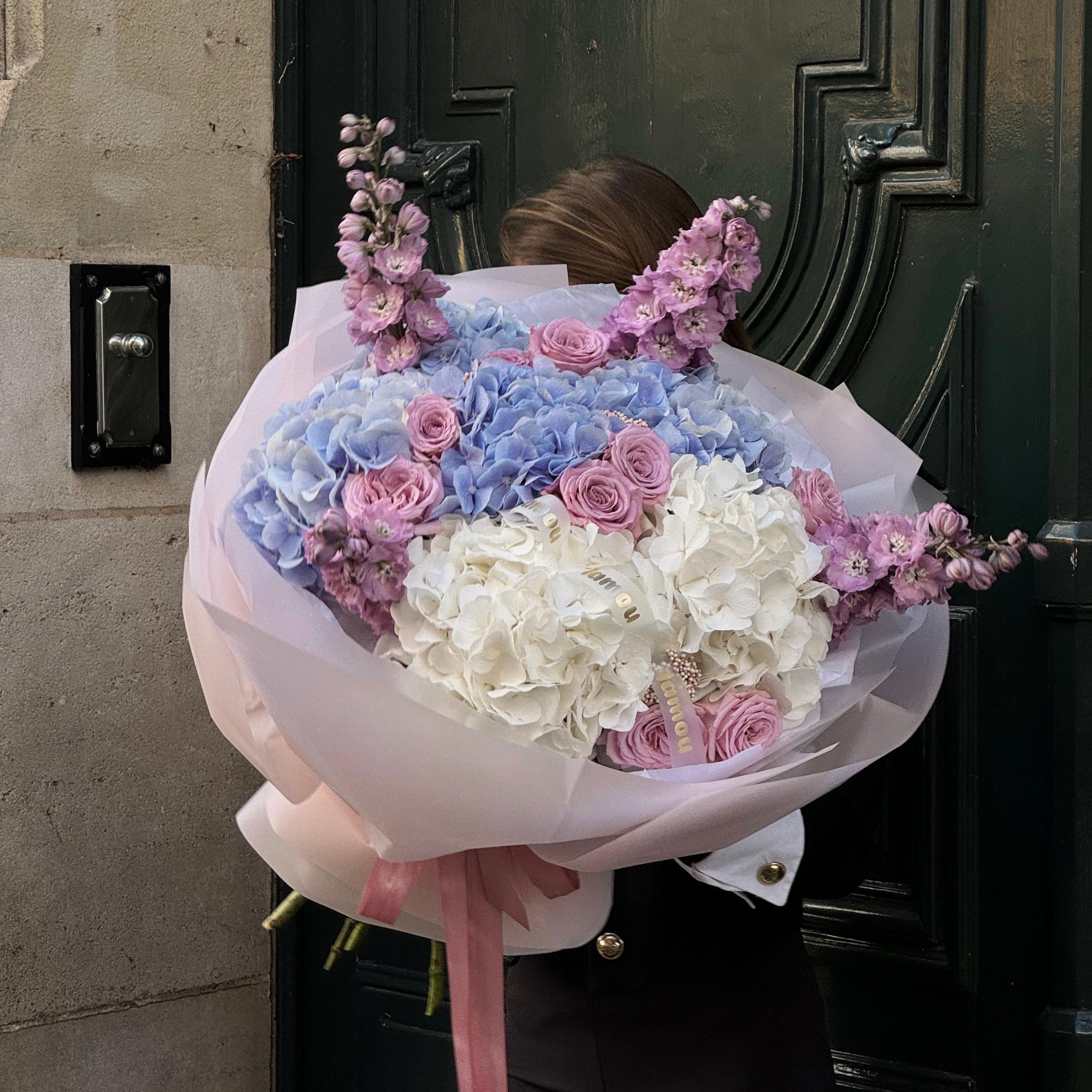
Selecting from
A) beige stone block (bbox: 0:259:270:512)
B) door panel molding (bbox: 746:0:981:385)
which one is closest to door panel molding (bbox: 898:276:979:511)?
door panel molding (bbox: 746:0:981:385)

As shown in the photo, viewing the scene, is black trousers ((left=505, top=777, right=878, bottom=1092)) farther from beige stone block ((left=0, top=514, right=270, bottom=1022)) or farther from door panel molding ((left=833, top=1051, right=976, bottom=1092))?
beige stone block ((left=0, top=514, right=270, bottom=1022))

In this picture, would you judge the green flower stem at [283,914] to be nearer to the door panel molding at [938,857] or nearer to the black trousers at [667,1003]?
the black trousers at [667,1003]

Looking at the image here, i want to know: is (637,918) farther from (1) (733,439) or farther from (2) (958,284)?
(2) (958,284)

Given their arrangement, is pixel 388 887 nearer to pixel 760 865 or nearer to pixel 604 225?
pixel 760 865

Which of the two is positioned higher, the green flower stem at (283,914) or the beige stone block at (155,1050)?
the green flower stem at (283,914)

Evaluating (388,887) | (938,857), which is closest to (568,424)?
(388,887)

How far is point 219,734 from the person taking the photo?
7.72ft

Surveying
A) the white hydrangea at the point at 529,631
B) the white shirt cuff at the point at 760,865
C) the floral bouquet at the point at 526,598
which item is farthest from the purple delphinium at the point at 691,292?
the white shirt cuff at the point at 760,865

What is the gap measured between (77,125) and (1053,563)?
62.8 inches

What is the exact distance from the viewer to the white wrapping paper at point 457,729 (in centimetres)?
114

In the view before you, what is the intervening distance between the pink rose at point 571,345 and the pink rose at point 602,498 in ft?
0.53

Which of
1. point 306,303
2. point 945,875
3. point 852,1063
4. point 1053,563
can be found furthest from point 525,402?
point 852,1063

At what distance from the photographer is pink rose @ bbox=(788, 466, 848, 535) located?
1.28 meters

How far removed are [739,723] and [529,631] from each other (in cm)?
22
